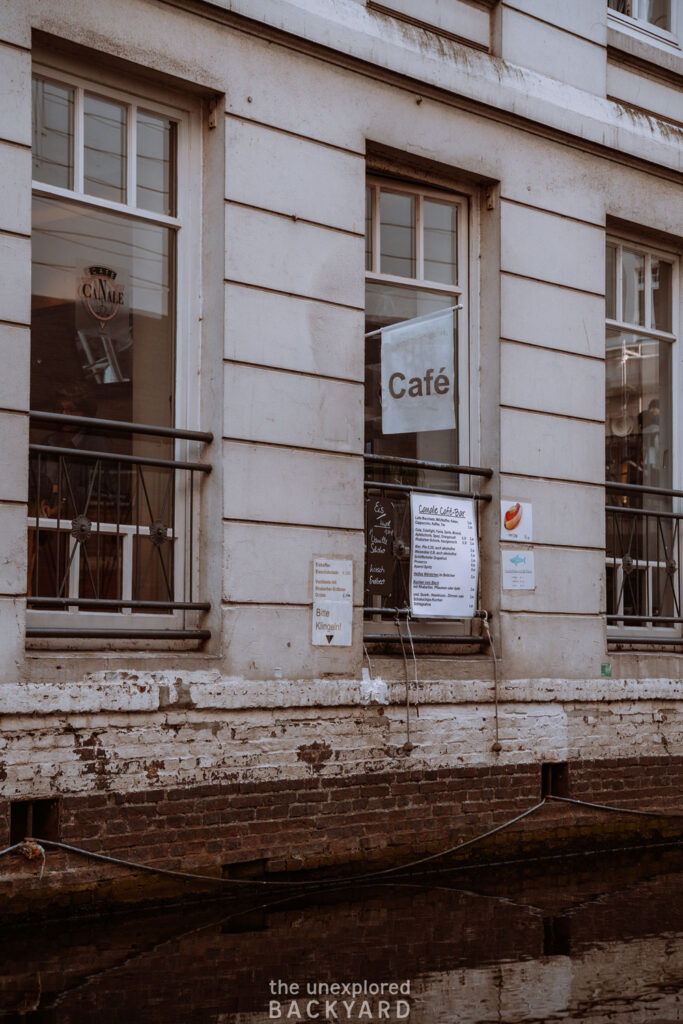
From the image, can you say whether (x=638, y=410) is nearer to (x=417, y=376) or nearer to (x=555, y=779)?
(x=417, y=376)

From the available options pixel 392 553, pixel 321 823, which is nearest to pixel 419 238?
pixel 392 553

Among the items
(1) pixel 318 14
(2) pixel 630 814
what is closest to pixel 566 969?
(2) pixel 630 814

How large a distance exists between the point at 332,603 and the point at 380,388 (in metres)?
1.65

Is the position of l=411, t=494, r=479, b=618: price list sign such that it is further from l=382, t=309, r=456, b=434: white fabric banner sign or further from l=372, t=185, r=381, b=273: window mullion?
l=372, t=185, r=381, b=273: window mullion

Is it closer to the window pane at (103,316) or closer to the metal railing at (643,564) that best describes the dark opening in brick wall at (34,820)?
the window pane at (103,316)

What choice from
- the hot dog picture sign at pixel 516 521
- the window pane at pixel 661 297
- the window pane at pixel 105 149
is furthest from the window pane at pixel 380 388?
the window pane at pixel 661 297

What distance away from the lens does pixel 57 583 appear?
7.20 metres

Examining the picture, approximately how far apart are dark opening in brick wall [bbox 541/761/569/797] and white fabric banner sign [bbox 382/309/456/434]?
2.51 meters

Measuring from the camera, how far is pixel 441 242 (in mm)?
9422

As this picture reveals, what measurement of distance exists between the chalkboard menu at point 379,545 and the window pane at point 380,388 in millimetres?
448

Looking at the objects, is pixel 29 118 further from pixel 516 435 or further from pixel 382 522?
pixel 516 435

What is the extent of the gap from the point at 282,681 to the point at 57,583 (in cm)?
144

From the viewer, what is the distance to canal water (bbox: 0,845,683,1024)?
5086 millimetres

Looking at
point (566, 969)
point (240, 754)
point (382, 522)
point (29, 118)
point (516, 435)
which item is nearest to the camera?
point (566, 969)
